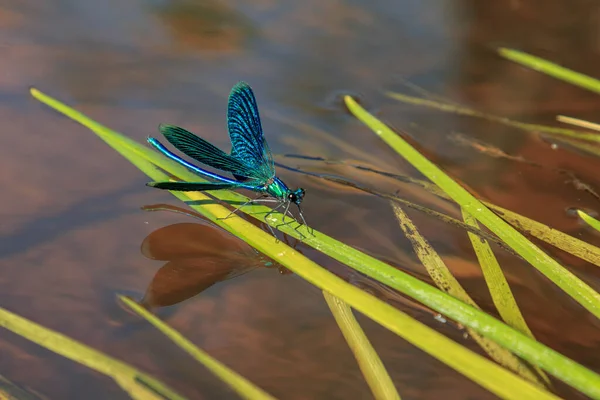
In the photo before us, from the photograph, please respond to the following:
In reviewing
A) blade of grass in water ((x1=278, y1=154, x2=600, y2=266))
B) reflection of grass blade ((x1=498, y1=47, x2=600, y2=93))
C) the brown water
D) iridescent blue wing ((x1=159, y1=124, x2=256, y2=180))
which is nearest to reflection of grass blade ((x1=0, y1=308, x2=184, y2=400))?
the brown water

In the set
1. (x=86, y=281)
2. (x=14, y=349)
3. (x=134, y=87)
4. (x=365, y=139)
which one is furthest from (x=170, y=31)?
(x=14, y=349)

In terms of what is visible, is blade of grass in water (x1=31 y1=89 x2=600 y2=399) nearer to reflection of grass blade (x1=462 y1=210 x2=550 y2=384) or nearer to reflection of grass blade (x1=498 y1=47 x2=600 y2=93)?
reflection of grass blade (x1=462 y1=210 x2=550 y2=384)

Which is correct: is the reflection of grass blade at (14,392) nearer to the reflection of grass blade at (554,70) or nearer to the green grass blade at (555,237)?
the green grass blade at (555,237)

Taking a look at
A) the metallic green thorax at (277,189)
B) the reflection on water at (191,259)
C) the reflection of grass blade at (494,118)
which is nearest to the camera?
the reflection on water at (191,259)

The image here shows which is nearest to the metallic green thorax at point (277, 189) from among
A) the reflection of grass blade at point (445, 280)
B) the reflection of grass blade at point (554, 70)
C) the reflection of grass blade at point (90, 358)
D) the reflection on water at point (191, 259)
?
the reflection on water at point (191, 259)

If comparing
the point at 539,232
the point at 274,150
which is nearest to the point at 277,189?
the point at 274,150

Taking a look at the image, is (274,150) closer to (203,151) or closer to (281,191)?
(281,191)

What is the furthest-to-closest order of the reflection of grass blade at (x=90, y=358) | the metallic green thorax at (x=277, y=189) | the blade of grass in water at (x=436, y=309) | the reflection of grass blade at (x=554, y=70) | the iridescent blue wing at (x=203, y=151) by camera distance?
the reflection of grass blade at (x=554, y=70) → the metallic green thorax at (x=277, y=189) → the iridescent blue wing at (x=203, y=151) → the reflection of grass blade at (x=90, y=358) → the blade of grass in water at (x=436, y=309)
